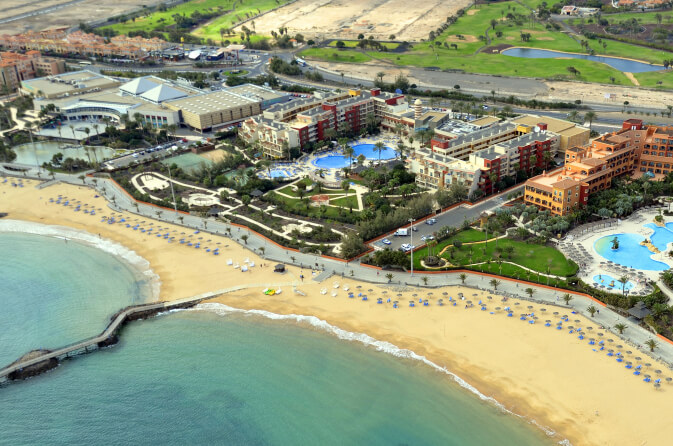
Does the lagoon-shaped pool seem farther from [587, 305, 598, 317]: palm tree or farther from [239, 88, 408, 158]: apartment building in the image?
[239, 88, 408, 158]: apartment building

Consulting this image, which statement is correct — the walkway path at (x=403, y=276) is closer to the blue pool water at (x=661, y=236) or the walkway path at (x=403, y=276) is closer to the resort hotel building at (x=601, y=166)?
the blue pool water at (x=661, y=236)

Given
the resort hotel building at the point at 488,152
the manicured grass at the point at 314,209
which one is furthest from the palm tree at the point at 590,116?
the manicured grass at the point at 314,209

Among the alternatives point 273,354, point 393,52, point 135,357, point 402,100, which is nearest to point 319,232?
point 273,354

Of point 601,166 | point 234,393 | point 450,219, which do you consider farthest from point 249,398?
point 601,166

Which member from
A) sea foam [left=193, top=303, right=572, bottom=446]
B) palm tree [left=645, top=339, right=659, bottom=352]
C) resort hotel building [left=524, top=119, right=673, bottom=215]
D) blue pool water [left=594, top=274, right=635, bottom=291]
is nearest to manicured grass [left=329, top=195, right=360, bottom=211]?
resort hotel building [left=524, top=119, right=673, bottom=215]

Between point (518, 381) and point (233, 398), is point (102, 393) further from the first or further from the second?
point (518, 381)
